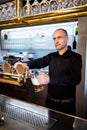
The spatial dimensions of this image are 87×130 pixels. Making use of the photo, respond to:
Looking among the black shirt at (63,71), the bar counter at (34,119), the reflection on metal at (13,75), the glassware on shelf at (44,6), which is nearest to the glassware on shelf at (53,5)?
the glassware on shelf at (44,6)

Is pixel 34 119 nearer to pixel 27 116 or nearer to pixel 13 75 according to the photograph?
pixel 27 116

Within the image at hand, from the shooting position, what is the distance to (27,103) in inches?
53.7

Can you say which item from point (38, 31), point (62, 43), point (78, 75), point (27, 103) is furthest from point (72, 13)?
point (27, 103)

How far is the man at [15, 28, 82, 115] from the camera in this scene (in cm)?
110

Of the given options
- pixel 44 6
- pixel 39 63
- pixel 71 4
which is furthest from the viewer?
pixel 39 63

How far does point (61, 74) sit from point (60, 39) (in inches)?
10.6

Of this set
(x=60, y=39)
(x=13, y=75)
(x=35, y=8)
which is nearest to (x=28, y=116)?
(x=13, y=75)

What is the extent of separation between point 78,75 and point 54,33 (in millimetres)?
372

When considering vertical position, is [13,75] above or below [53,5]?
below

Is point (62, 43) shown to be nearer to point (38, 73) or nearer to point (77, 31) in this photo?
point (77, 31)

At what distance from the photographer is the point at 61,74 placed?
1.15 metres

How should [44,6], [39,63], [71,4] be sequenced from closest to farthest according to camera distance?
[71,4]
[44,6]
[39,63]

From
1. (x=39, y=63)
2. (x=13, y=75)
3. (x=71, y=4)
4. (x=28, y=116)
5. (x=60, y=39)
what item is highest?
(x=71, y=4)

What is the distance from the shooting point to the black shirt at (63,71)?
1.08 m
